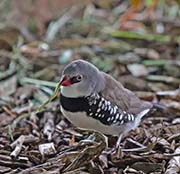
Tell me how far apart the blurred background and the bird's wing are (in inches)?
5.9

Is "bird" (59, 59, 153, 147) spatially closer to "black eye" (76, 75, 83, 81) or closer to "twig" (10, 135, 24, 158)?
"black eye" (76, 75, 83, 81)

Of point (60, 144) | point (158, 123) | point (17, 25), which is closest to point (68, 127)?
point (60, 144)

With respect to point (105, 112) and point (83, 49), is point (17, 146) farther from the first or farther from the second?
point (83, 49)

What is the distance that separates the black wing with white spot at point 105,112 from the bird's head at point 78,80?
0.05m

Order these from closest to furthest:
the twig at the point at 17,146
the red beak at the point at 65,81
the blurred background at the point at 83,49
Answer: the red beak at the point at 65,81 → the twig at the point at 17,146 → the blurred background at the point at 83,49

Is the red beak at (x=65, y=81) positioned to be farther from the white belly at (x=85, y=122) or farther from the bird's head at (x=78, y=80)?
the white belly at (x=85, y=122)

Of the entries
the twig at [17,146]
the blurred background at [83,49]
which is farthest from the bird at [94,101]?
the twig at [17,146]

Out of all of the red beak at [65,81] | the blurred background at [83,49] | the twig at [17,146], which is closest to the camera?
the red beak at [65,81]

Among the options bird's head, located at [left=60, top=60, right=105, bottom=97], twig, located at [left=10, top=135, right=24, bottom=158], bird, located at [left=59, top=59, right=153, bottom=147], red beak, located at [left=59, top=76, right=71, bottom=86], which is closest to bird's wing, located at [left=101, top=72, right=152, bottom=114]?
bird, located at [left=59, top=59, right=153, bottom=147]

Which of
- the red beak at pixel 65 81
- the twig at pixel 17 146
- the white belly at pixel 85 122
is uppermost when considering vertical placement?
the red beak at pixel 65 81

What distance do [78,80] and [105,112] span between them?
0.68 ft

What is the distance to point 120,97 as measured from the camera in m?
3.15

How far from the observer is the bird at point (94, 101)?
2.89 meters

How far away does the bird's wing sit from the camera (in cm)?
308
